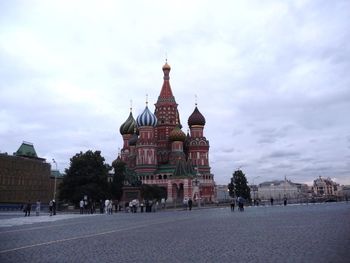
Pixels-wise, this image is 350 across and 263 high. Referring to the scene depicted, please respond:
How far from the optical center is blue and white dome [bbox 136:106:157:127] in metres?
95.2

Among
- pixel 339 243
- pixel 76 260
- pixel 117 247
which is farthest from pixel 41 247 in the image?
pixel 339 243

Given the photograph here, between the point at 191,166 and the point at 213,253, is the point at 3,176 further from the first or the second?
the point at 213,253

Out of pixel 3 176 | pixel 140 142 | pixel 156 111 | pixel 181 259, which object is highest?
pixel 156 111

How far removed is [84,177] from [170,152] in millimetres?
37568

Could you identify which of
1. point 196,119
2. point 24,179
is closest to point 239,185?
point 196,119

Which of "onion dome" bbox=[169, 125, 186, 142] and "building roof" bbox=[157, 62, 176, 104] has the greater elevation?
"building roof" bbox=[157, 62, 176, 104]

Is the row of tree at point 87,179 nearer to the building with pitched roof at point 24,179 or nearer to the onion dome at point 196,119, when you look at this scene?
the building with pitched roof at point 24,179

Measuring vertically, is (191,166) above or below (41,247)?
above

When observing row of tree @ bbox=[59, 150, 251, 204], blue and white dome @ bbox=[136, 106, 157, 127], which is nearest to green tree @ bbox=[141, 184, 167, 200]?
row of tree @ bbox=[59, 150, 251, 204]

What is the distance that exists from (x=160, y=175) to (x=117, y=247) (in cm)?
8046

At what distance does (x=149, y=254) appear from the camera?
1024 centimetres

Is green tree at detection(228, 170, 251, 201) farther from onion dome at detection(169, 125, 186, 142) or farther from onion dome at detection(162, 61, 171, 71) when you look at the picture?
onion dome at detection(162, 61, 171, 71)

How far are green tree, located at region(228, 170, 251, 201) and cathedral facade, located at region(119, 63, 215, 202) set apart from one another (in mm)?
4838

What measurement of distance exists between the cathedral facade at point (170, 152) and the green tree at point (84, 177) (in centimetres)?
2547
